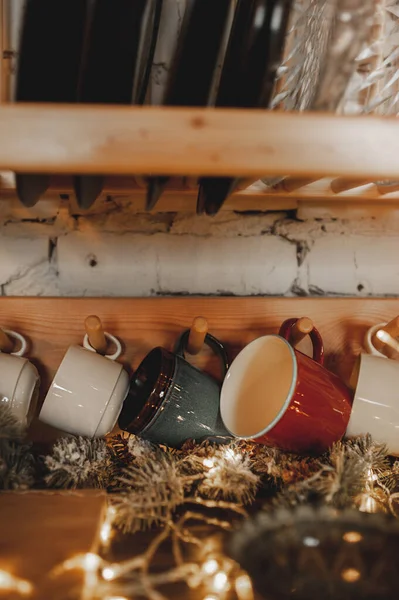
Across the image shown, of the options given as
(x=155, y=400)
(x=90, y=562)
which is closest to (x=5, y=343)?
(x=155, y=400)

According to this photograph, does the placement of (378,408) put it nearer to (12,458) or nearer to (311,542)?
(311,542)

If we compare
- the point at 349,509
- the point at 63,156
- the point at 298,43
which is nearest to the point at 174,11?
the point at 298,43

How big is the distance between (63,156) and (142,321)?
46 cm

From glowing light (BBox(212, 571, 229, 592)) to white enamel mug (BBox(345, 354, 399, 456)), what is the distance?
285mm

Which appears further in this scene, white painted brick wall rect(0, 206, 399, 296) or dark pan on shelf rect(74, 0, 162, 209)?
white painted brick wall rect(0, 206, 399, 296)

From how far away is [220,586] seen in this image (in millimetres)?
558

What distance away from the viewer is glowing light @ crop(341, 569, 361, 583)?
1.77ft

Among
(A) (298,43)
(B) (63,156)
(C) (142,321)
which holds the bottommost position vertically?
(C) (142,321)

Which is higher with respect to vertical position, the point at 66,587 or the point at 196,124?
the point at 196,124

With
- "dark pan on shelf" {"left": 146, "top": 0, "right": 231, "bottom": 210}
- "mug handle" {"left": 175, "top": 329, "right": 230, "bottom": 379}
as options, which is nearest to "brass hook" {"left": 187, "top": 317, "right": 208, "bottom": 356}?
"mug handle" {"left": 175, "top": 329, "right": 230, "bottom": 379}

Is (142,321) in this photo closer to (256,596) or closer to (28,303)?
(28,303)

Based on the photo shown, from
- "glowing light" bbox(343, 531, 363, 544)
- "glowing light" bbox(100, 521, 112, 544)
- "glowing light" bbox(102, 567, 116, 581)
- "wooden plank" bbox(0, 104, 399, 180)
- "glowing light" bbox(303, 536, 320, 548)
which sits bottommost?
"glowing light" bbox(100, 521, 112, 544)

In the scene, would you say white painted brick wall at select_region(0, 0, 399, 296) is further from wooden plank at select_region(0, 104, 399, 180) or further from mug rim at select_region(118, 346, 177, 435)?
wooden plank at select_region(0, 104, 399, 180)

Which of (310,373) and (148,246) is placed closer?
(310,373)
